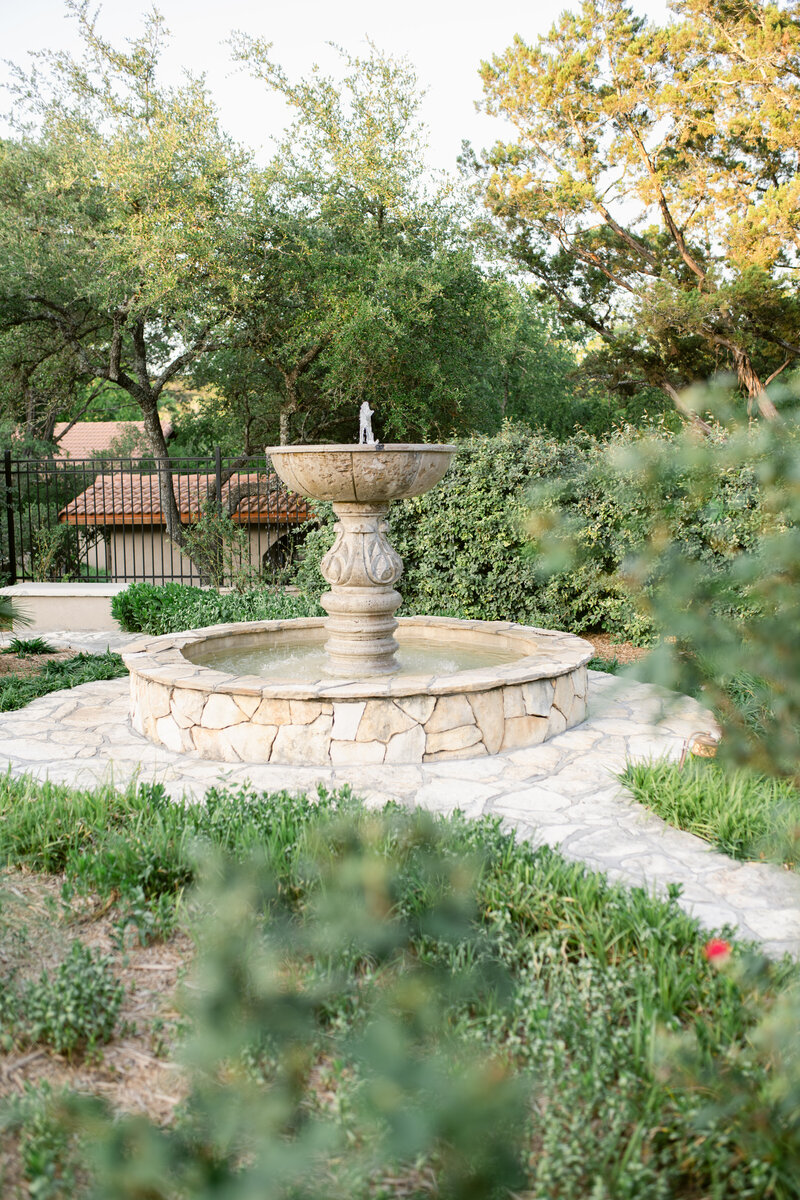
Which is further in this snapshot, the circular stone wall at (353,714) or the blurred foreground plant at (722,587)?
the circular stone wall at (353,714)

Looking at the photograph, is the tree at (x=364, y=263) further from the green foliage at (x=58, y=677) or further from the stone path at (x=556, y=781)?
the stone path at (x=556, y=781)

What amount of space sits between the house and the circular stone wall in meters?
6.56

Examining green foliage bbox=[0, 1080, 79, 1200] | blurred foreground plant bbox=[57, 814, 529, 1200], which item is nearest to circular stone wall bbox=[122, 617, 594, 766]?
blurred foreground plant bbox=[57, 814, 529, 1200]

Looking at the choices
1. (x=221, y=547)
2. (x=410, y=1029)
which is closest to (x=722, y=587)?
(x=410, y=1029)

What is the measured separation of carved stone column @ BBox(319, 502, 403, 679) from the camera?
6.22 meters

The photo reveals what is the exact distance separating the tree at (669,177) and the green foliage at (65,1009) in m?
12.7

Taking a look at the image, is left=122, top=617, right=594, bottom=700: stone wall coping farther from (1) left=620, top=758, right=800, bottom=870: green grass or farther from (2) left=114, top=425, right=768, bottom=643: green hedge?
(2) left=114, top=425, right=768, bottom=643: green hedge

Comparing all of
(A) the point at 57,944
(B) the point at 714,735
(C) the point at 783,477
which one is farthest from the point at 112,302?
(C) the point at 783,477

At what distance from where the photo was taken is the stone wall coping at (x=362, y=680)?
5.09 m

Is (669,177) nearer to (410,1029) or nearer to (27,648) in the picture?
(27,648)

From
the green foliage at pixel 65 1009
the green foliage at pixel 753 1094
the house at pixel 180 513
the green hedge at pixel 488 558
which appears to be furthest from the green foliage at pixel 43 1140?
the house at pixel 180 513

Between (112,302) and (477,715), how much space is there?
38.9ft

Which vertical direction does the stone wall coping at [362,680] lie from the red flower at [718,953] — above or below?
above

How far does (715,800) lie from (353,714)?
6.75ft
